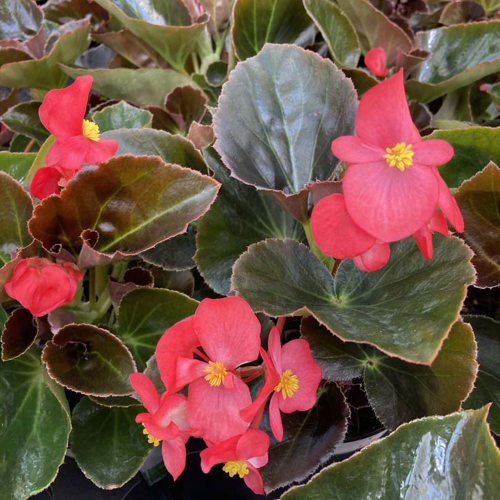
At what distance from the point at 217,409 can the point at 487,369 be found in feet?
0.94

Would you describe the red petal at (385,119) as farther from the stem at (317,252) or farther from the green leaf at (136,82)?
the green leaf at (136,82)

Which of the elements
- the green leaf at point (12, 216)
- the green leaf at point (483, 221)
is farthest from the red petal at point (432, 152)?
the green leaf at point (12, 216)

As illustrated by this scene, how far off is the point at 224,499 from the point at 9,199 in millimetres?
427

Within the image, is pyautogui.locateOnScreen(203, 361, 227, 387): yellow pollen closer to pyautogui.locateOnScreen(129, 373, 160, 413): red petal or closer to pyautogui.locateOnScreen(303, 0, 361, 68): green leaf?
pyautogui.locateOnScreen(129, 373, 160, 413): red petal

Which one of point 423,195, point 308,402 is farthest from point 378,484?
point 423,195

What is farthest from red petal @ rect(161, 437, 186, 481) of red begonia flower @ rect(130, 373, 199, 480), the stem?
the stem

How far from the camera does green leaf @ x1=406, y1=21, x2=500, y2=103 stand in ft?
2.48

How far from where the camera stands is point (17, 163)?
2.04 ft

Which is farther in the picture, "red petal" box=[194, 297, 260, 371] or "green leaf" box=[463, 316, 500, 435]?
"green leaf" box=[463, 316, 500, 435]

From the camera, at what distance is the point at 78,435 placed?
57 cm

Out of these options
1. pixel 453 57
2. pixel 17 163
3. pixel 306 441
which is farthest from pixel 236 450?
pixel 453 57

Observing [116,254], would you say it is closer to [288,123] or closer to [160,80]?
[288,123]

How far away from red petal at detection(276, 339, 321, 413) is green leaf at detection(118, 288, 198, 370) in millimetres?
115

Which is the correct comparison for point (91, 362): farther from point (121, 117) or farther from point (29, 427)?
point (121, 117)
